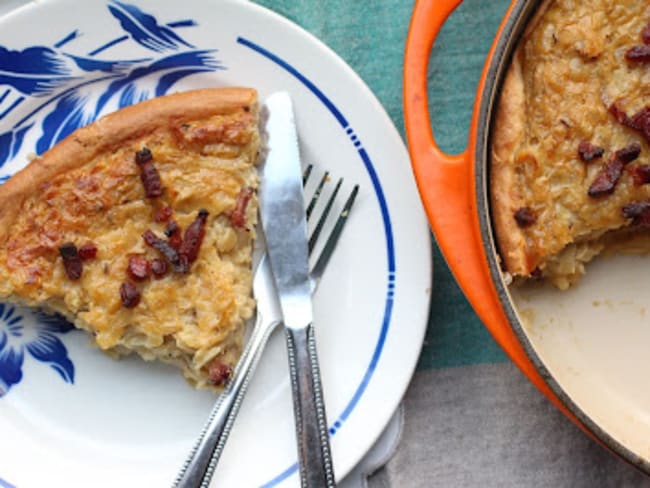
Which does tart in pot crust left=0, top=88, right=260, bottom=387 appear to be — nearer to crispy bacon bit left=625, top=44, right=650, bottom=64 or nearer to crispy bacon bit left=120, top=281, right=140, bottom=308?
crispy bacon bit left=120, top=281, right=140, bottom=308

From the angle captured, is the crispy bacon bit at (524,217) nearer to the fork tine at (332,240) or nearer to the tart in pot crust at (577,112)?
the tart in pot crust at (577,112)

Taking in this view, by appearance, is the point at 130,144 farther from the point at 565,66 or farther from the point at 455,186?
the point at 565,66

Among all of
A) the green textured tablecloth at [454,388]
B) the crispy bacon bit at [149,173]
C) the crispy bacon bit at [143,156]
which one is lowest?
the green textured tablecloth at [454,388]

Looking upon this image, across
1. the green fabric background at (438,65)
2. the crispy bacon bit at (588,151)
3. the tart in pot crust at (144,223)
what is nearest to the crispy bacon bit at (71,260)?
the tart in pot crust at (144,223)

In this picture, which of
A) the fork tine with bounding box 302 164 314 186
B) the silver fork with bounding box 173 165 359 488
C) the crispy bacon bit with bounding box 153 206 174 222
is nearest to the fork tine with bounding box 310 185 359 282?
the silver fork with bounding box 173 165 359 488

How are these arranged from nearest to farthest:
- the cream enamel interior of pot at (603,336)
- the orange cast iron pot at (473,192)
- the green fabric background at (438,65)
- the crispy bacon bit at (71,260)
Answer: the orange cast iron pot at (473,192), the crispy bacon bit at (71,260), the cream enamel interior of pot at (603,336), the green fabric background at (438,65)

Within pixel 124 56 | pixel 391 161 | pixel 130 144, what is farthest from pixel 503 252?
pixel 124 56
